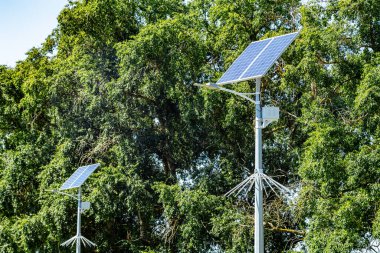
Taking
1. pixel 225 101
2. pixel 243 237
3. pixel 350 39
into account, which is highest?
pixel 350 39

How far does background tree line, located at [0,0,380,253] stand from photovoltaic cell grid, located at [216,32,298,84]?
6738 millimetres

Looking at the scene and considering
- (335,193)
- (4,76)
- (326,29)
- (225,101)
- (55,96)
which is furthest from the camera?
(4,76)

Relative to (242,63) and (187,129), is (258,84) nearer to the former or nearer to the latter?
(242,63)

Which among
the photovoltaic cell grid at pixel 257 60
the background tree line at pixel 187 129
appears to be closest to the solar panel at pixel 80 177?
the background tree line at pixel 187 129

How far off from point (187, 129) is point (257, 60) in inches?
464

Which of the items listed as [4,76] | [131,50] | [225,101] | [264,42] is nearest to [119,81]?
[131,50]

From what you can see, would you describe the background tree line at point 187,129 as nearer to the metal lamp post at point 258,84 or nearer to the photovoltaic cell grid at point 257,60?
the photovoltaic cell grid at point 257,60

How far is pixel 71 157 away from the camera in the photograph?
80.6 feet

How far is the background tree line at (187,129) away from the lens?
63.2 feet

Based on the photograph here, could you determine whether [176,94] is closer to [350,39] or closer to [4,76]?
[350,39]

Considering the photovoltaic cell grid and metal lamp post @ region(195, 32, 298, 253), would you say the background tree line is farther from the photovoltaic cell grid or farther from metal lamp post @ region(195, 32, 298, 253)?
metal lamp post @ region(195, 32, 298, 253)

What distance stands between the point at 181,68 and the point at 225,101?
1.61 meters

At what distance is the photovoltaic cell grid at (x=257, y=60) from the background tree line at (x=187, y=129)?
6.74 metres

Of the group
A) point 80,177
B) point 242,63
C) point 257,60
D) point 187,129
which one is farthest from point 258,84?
point 187,129
